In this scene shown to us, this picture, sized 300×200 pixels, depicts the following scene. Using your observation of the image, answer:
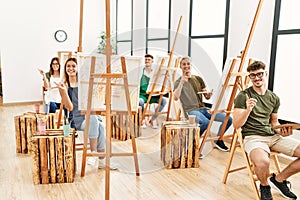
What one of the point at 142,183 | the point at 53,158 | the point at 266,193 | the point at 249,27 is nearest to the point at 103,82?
the point at 53,158

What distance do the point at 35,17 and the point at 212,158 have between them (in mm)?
5156

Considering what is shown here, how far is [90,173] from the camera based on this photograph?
9.64ft

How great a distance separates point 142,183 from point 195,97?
134 cm

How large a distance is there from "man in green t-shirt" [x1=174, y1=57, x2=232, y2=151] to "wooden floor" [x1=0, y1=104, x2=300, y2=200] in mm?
384

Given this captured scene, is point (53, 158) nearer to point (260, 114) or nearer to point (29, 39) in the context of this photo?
point (260, 114)

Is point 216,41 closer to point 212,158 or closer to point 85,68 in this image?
point 212,158

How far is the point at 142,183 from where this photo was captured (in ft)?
9.00

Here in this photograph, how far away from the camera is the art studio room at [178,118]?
2475 mm

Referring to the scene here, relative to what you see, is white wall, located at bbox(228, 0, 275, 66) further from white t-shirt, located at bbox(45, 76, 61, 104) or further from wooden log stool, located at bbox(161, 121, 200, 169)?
white t-shirt, located at bbox(45, 76, 61, 104)

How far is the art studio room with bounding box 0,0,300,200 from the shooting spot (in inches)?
97.4

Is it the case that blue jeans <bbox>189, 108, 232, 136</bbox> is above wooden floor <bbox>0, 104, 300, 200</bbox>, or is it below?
above

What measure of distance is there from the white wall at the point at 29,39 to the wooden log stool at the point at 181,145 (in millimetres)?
4628

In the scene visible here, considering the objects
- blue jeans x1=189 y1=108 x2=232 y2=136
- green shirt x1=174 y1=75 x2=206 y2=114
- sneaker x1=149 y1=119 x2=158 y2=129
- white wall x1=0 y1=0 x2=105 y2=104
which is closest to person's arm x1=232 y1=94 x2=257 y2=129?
blue jeans x1=189 y1=108 x2=232 y2=136

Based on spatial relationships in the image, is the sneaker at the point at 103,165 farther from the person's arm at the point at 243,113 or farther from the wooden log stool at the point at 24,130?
the person's arm at the point at 243,113
